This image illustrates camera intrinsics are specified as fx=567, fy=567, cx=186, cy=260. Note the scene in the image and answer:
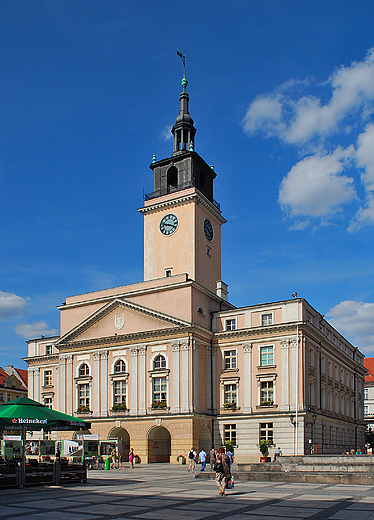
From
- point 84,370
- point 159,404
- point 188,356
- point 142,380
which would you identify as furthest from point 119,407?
point 188,356

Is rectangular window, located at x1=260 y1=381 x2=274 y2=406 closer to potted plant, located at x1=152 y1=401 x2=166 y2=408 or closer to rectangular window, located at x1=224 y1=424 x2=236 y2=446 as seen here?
rectangular window, located at x1=224 y1=424 x2=236 y2=446

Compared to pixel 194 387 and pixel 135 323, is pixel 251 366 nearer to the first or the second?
pixel 194 387

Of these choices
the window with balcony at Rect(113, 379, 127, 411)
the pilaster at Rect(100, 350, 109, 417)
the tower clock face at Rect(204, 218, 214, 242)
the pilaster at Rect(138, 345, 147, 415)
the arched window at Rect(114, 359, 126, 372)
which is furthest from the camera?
the tower clock face at Rect(204, 218, 214, 242)

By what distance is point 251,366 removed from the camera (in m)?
52.4

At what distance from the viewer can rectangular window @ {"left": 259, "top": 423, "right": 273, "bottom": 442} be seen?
49969 millimetres

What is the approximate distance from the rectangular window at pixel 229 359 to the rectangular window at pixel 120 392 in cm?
1016

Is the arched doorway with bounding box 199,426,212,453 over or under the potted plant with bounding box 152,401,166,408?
under

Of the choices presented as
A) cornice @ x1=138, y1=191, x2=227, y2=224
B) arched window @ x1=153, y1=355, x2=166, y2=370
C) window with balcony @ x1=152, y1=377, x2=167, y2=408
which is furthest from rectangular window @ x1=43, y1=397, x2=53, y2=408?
cornice @ x1=138, y1=191, x2=227, y2=224

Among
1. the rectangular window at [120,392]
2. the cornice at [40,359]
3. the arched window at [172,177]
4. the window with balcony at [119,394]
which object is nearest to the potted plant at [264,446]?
the window with balcony at [119,394]

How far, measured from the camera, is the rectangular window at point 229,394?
174 feet

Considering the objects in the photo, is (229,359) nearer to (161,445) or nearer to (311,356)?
(311,356)

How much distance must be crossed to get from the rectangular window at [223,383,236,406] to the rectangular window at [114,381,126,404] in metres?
9.81

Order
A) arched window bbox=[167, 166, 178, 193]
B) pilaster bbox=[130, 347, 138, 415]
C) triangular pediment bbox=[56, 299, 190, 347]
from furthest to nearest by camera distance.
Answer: arched window bbox=[167, 166, 178, 193] → triangular pediment bbox=[56, 299, 190, 347] → pilaster bbox=[130, 347, 138, 415]

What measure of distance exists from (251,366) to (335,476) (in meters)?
26.1
